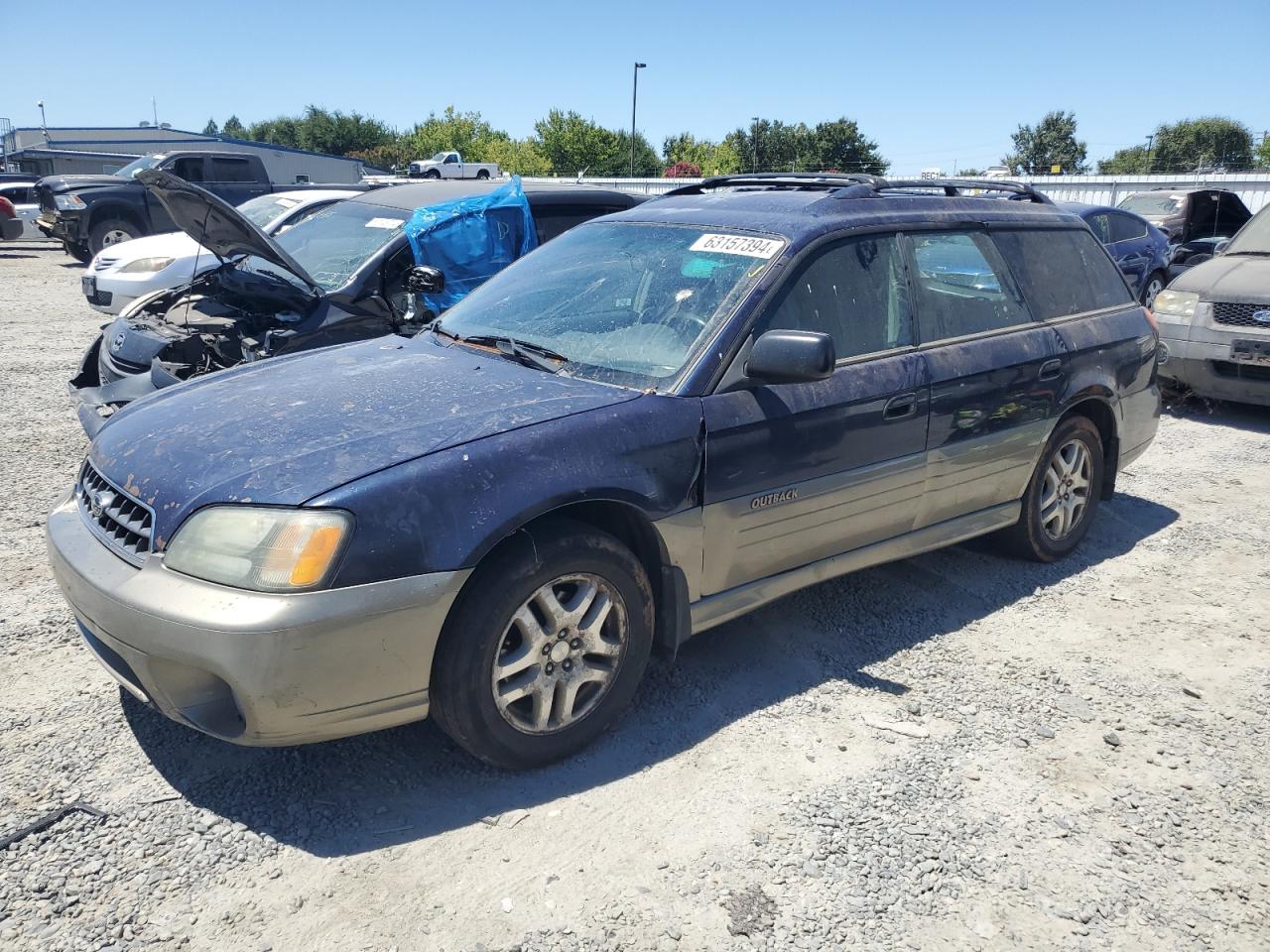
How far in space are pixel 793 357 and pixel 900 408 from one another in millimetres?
796

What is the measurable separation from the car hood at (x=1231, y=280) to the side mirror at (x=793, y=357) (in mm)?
5970

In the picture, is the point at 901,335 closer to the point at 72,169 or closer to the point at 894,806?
the point at 894,806

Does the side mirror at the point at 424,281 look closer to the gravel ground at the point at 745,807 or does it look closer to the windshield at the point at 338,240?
the windshield at the point at 338,240

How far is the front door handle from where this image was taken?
12.1ft

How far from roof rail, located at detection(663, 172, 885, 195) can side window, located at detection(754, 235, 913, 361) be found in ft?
1.39

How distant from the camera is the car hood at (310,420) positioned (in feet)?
8.69

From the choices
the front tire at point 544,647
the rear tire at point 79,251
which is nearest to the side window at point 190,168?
the rear tire at point 79,251

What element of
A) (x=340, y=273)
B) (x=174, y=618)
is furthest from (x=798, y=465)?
(x=340, y=273)

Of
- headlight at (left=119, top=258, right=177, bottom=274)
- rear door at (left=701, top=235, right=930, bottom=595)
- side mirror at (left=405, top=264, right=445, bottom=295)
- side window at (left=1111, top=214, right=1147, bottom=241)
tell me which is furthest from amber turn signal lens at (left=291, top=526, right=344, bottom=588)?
side window at (left=1111, top=214, right=1147, bottom=241)

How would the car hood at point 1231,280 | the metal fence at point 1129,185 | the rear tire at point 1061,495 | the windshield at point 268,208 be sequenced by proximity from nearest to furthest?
1. the rear tire at point 1061,495
2. the car hood at point 1231,280
3. the windshield at point 268,208
4. the metal fence at point 1129,185

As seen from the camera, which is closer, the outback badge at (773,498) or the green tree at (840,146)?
the outback badge at (773,498)

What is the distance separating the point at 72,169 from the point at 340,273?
114 feet

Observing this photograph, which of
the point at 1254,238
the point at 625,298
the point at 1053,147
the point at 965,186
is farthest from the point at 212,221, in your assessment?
the point at 1053,147

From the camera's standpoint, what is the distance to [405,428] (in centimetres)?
286
